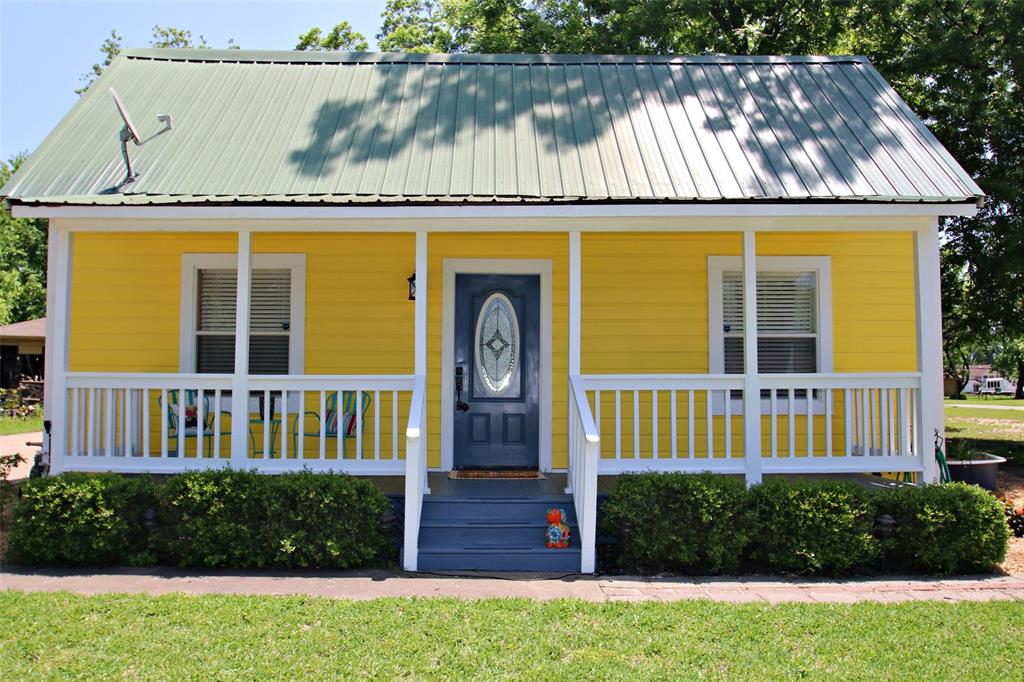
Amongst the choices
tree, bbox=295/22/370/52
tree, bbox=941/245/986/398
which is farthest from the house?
tree, bbox=295/22/370/52

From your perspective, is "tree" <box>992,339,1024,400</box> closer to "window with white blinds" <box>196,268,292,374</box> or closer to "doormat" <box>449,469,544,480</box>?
"doormat" <box>449,469,544,480</box>

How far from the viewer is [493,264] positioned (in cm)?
830

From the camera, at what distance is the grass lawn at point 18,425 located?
17344 millimetres

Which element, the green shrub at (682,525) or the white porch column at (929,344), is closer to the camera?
the green shrub at (682,525)

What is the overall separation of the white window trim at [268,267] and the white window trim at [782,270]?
445 cm

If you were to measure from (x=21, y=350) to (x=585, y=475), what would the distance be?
26.4 metres

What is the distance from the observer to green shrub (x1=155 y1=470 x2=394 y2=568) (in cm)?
587

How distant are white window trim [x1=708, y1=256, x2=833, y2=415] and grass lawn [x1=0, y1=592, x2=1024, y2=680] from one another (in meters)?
3.52

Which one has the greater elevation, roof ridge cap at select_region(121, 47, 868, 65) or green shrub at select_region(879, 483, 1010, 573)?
roof ridge cap at select_region(121, 47, 868, 65)

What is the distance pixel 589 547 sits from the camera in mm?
6008

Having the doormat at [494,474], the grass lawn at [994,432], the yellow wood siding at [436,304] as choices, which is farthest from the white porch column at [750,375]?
the grass lawn at [994,432]

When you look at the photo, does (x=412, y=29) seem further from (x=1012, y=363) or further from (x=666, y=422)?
(x=1012, y=363)

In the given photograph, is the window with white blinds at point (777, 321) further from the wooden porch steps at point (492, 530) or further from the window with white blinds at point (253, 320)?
the window with white blinds at point (253, 320)

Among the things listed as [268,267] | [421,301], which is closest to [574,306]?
[421,301]
